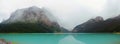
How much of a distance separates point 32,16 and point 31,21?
0.15 feet

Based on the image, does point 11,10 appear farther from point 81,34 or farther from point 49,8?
point 81,34

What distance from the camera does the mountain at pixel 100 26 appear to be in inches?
67.0

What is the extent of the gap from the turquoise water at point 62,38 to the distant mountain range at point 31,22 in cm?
4

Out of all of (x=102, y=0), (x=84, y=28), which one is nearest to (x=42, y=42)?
(x=84, y=28)

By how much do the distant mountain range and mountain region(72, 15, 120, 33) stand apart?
7.6 inches

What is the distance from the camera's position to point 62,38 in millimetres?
1760

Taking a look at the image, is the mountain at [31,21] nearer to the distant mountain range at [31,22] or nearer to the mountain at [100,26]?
the distant mountain range at [31,22]

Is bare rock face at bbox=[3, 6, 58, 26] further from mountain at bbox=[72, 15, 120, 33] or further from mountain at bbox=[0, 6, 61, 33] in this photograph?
mountain at bbox=[72, 15, 120, 33]

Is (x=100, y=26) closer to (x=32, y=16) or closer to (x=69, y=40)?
(x=69, y=40)

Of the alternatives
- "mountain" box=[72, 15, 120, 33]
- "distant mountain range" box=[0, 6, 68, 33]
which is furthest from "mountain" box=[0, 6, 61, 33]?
"mountain" box=[72, 15, 120, 33]

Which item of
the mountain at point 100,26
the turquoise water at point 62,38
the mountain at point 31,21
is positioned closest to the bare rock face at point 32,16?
the mountain at point 31,21

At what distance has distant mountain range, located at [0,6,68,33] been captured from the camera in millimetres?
1765

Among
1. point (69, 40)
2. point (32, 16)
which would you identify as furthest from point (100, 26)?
point (32, 16)

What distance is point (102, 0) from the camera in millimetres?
1736
